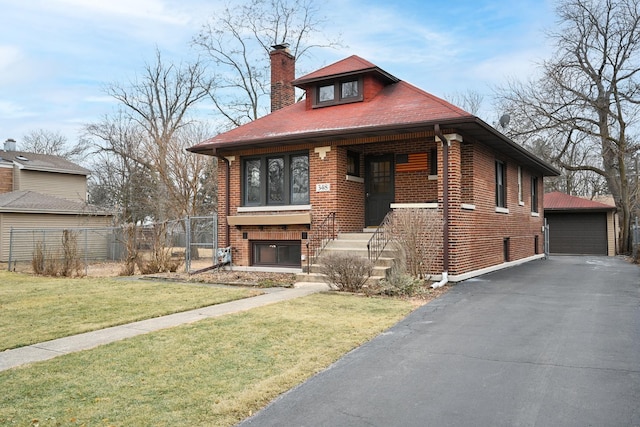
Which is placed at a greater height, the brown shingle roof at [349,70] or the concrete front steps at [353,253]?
the brown shingle roof at [349,70]

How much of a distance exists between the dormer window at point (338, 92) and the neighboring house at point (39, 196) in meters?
Answer: 16.1

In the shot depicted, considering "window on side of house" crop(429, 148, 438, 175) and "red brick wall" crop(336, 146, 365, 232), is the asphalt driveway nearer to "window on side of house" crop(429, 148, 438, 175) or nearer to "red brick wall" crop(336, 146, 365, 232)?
"red brick wall" crop(336, 146, 365, 232)

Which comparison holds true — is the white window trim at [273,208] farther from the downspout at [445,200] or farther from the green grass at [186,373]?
the green grass at [186,373]

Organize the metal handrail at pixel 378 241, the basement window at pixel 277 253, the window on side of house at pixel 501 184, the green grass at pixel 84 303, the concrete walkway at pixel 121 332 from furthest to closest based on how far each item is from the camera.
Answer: the window on side of house at pixel 501 184 < the basement window at pixel 277 253 < the metal handrail at pixel 378 241 < the green grass at pixel 84 303 < the concrete walkway at pixel 121 332

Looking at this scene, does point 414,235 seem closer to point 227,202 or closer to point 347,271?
point 347,271

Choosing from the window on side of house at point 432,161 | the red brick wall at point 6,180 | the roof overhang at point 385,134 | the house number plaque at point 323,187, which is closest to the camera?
the roof overhang at point 385,134

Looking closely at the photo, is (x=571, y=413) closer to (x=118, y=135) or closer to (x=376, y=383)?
(x=376, y=383)

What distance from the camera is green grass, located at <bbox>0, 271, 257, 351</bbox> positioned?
7.54 metres

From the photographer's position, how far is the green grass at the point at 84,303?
297 inches

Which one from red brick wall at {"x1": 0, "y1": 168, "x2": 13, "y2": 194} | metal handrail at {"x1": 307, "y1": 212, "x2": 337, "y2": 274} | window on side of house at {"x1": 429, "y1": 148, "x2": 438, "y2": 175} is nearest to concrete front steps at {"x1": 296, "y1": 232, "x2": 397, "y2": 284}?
metal handrail at {"x1": 307, "y1": 212, "x2": 337, "y2": 274}

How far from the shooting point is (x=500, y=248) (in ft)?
53.5

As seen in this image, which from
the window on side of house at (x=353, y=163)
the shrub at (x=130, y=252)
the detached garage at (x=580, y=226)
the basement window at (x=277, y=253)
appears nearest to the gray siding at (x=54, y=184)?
the shrub at (x=130, y=252)

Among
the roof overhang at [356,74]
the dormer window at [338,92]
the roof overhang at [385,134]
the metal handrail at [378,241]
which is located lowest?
the metal handrail at [378,241]

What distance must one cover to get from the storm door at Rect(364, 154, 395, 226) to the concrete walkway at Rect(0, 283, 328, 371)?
16.5ft
